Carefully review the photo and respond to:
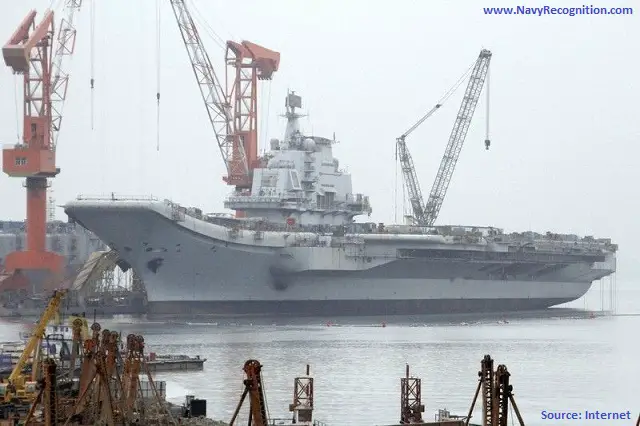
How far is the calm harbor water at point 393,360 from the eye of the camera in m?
38.1

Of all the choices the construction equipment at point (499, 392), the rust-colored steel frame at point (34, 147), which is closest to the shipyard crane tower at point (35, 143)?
the rust-colored steel frame at point (34, 147)

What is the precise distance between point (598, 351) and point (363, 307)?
20610 mm

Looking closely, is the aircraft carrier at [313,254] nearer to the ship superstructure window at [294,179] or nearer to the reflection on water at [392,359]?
the ship superstructure window at [294,179]

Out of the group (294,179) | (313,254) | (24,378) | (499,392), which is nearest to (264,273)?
(313,254)

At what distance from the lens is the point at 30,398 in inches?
1385

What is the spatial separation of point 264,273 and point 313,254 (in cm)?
254

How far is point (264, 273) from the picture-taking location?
69.9 meters

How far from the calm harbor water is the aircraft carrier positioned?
155cm

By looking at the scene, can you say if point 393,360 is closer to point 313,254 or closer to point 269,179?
point 313,254

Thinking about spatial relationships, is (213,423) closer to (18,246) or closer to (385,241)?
(385,241)

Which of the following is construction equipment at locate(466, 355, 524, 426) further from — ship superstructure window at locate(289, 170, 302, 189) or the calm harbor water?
ship superstructure window at locate(289, 170, 302, 189)

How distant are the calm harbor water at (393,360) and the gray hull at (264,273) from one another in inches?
53.3

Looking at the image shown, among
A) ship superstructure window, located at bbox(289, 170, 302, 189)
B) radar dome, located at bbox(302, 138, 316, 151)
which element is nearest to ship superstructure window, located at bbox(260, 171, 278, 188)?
ship superstructure window, located at bbox(289, 170, 302, 189)

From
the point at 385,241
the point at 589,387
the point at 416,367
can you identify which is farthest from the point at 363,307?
the point at 589,387
